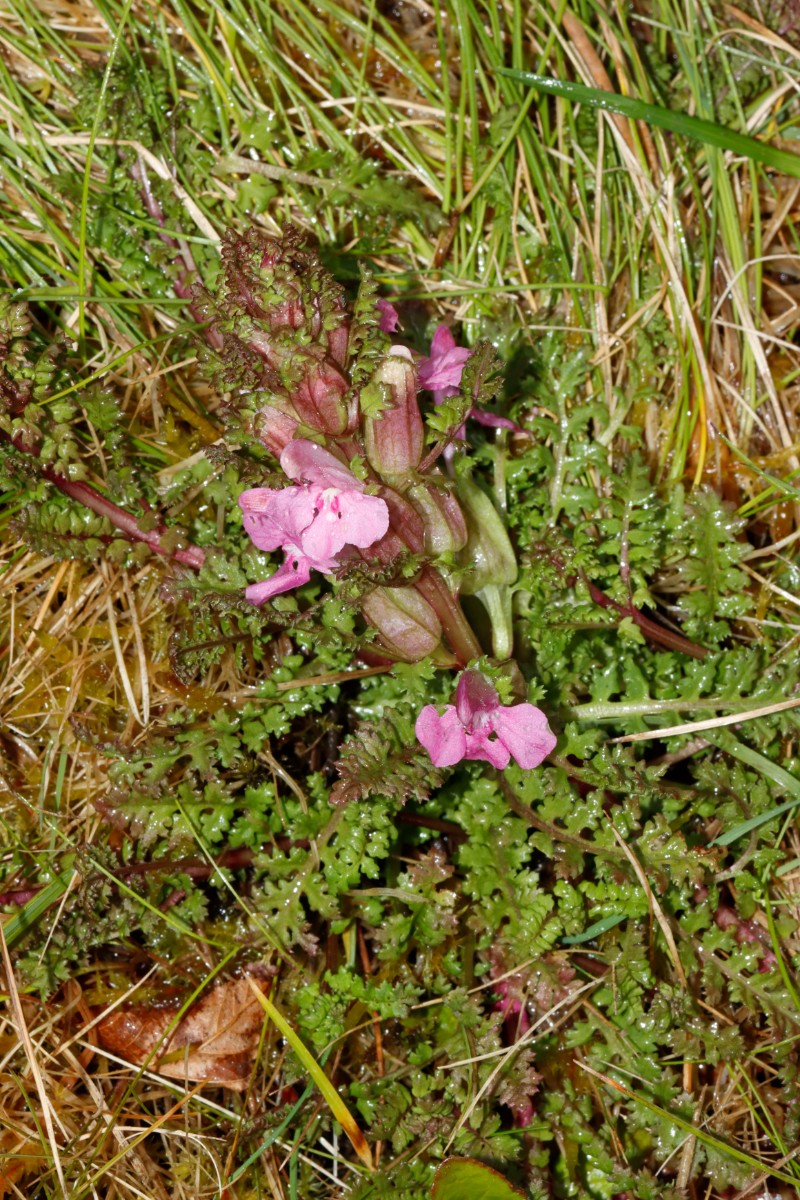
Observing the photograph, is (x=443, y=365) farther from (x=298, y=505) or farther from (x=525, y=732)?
(x=525, y=732)

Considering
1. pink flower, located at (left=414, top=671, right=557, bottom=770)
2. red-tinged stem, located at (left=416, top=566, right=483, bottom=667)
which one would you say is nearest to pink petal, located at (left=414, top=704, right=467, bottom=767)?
pink flower, located at (left=414, top=671, right=557, bottom=770)

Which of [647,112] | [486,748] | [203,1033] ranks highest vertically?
[647,112]

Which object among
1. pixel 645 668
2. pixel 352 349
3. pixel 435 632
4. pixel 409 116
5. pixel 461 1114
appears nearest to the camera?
pixel 352 349

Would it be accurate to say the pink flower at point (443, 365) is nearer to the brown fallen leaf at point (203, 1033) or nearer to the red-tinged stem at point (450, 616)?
the red-tinged stem at point (450, 616)

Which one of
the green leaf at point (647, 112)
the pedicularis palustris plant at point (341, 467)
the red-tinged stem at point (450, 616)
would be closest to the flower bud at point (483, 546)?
the pedicularis palustris plant at point (341, 467)

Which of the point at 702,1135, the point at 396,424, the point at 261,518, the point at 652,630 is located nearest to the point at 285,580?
the point at 261,518

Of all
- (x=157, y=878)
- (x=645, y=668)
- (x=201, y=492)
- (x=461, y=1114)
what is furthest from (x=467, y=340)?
(x=461, y=1114)

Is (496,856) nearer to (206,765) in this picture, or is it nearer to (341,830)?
(341,830)
